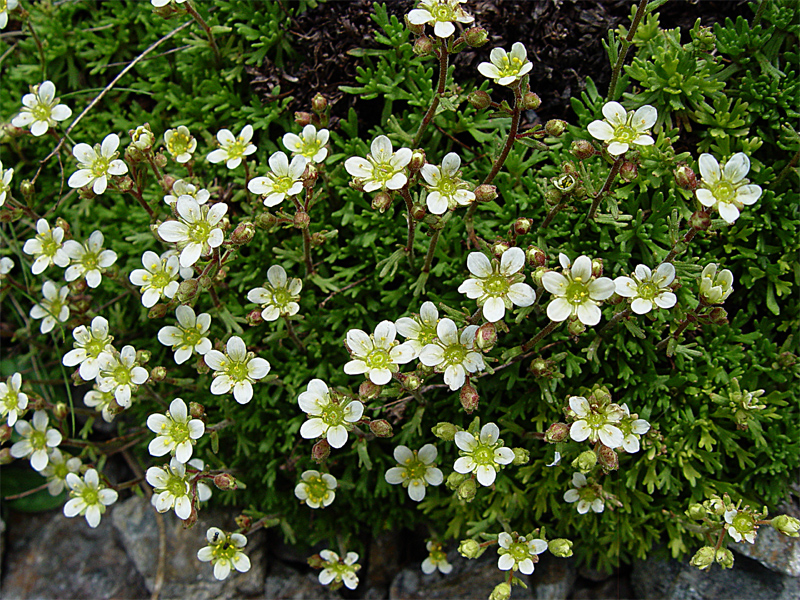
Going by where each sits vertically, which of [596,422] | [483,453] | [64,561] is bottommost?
[64,561]

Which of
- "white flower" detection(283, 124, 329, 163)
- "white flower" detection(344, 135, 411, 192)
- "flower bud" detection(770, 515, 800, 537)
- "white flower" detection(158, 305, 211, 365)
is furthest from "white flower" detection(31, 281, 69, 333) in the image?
"flower bud" detection(770, 515, 800, 537)

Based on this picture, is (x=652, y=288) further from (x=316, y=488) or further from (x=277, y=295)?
(x=316, y=488)

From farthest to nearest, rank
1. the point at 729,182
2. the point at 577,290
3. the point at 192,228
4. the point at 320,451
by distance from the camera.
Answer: the point at 192,228, the point at 320,451, the point at 729,182, the point at 577,290

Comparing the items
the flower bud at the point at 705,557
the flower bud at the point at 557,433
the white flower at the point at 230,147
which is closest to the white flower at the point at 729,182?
the flower bud at the point at 557,433

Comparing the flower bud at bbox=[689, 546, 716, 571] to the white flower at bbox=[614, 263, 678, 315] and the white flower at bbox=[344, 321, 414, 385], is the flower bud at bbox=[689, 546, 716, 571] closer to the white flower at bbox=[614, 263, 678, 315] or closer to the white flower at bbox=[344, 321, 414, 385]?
the white flower at bbox=[614, 263, 678, 315]

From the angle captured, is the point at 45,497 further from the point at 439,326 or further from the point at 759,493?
the point at 759,493


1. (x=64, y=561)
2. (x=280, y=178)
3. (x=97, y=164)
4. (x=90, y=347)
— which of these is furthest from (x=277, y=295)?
(x=64, y=561)
